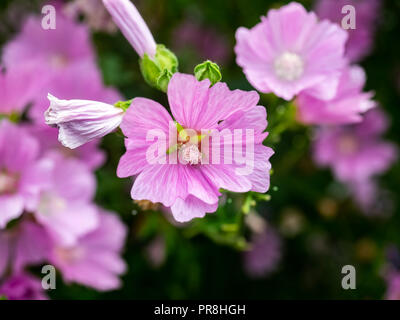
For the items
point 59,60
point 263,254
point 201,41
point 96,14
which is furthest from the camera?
point 201,41

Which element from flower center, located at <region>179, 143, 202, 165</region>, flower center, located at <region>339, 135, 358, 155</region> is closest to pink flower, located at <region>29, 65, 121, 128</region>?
flower center, located at <region>179, 143, 202, 165</region>

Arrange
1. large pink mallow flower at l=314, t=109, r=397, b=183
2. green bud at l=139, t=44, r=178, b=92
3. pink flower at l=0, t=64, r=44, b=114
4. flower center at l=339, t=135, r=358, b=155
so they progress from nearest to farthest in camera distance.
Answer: green bud at l=139, t=44, r=178, b=92 < pink flower at l=0, t=64, r=44, b=114 < large pink mallow flower at l=314, t=109, r=397, b=183 < flower center at l=339, t=135, r=358, b=155

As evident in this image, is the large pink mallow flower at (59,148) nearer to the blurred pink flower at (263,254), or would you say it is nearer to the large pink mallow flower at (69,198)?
the large pink mallow flower at (69,198)

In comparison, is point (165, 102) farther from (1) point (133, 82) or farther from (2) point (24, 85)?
(2) point (24, 85)

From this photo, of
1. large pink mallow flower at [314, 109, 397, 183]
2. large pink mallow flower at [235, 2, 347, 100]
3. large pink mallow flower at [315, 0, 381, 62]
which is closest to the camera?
large pink mallow flower at [235, 2, 347, 100]

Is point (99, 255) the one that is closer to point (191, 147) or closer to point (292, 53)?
point (191, 147)

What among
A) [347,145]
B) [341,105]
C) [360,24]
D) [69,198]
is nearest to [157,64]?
[341,105]

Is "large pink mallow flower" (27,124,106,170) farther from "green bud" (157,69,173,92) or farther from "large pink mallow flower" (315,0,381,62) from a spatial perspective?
"large pink mallow flower" (315,0,381,62)
